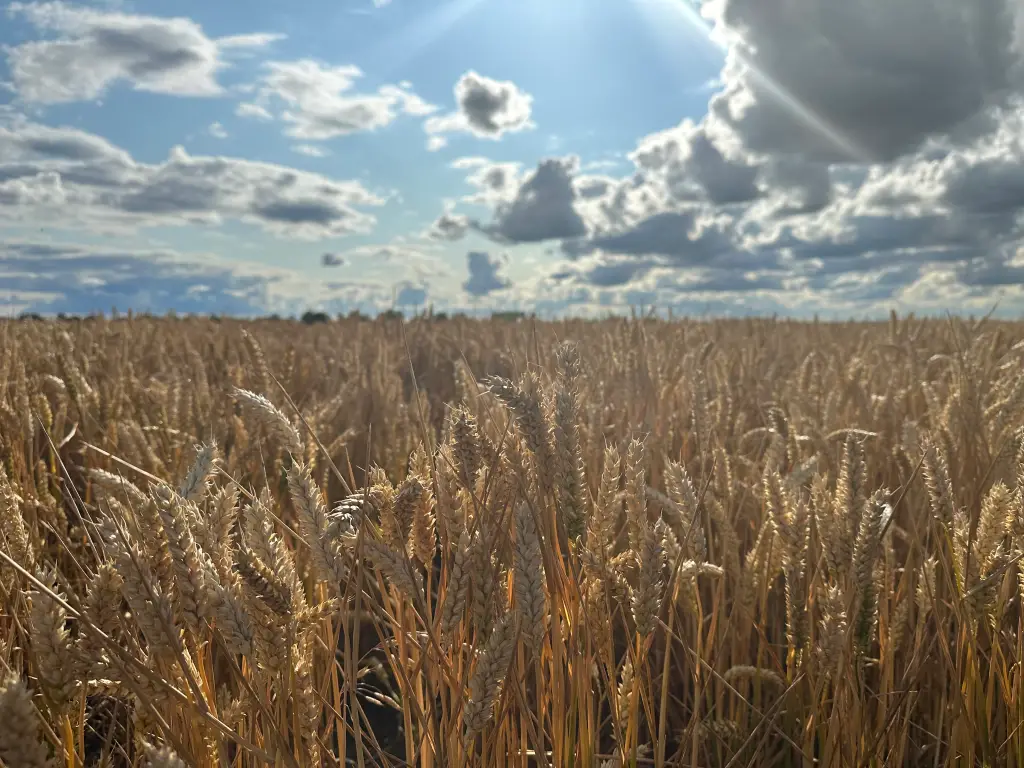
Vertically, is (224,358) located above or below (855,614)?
above

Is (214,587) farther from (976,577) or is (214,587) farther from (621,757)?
(976,577)

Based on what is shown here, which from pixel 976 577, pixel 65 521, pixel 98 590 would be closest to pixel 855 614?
pixel 976 577

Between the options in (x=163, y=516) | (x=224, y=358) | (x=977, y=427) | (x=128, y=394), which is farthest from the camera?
(x=224, y=358)

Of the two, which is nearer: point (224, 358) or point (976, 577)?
point (976, 577)

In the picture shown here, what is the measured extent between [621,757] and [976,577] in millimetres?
644

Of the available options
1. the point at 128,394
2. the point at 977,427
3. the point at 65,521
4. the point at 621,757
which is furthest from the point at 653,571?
the point at 128,394

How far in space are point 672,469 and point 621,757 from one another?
432 millimetres

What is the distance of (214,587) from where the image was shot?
30.0 inches

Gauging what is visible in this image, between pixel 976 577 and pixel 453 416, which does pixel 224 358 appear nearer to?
pixel 453 416

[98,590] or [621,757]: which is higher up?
[98,590]

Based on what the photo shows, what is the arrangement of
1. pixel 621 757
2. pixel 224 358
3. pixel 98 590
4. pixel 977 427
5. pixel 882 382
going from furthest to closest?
pixel 224 358 < pixel 882 382 < pixel 977 427 < pixel 621 757 < pixel 98 590

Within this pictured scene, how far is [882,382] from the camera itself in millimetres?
3379

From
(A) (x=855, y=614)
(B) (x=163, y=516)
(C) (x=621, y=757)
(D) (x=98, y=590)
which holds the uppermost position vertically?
(B) (x=163, y=516)

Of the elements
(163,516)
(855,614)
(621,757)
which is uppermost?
(163,516)
